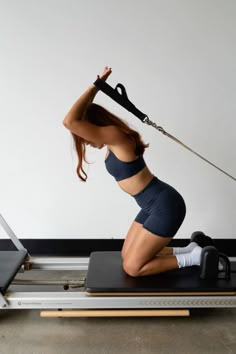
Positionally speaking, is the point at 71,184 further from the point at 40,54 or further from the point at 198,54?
the point at 198,54

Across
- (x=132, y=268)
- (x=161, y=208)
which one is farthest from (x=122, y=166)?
(x=132, y=268)

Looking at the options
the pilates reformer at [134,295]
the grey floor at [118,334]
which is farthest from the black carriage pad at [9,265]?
the grey floor at [118,334]

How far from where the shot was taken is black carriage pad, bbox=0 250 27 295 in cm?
182

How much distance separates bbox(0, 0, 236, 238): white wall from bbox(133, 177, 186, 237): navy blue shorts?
0.83 metres

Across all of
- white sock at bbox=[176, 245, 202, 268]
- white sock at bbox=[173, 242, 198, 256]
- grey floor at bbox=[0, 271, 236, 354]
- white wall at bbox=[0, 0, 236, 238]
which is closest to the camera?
grey floor at bbox=[0, 271, 236, 354]

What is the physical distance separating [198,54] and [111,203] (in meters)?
1.36

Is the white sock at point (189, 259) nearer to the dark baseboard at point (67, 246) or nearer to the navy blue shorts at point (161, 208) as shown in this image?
the navy blue shorts at point (161, 208)

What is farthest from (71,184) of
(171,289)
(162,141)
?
(171,289)

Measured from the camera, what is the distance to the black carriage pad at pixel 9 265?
182cm

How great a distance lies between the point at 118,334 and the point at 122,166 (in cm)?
90

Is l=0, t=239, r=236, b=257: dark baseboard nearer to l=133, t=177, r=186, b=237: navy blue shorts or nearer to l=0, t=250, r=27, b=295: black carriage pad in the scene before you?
l=0, t=250, r=27, b=295: black carriage pad

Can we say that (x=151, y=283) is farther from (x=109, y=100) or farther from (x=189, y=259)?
(x=109, y=100)

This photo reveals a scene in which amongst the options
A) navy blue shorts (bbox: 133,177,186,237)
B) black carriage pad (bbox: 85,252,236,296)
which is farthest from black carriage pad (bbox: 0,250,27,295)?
navy blue shorts (bbox: 133,177,186,237)

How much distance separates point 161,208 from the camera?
1908 millimetres
